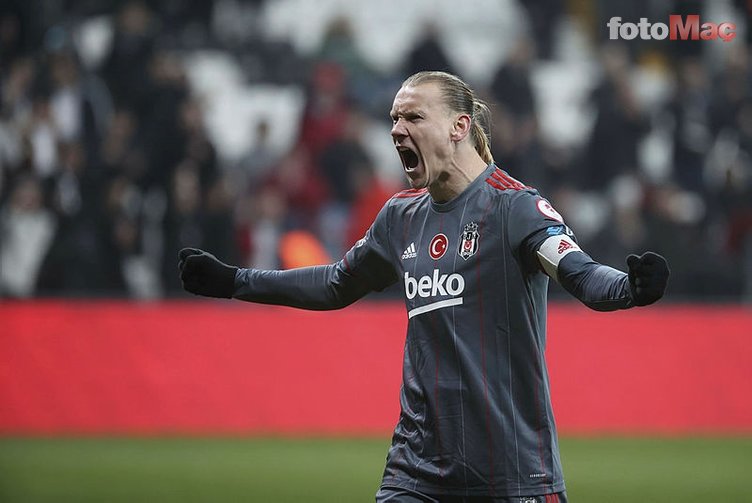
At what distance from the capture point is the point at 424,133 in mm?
4312

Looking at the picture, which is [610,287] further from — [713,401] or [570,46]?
[570,46]

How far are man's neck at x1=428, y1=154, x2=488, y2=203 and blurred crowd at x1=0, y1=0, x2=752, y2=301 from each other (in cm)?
822

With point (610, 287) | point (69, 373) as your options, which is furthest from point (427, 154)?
point (69, 373)

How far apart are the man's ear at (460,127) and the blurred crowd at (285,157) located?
8245 mm

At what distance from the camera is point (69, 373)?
11141mm

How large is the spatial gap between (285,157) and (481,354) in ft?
33.0

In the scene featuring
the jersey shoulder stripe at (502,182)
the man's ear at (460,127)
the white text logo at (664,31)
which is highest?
the white text logo at (664,31)

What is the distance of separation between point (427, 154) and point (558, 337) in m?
7.50

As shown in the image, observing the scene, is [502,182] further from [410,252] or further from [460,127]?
[410,252]

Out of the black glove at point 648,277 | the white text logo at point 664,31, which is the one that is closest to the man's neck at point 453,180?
the black glove at point 648,277

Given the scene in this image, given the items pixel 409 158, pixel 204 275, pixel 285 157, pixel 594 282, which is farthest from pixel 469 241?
pixel 285 157

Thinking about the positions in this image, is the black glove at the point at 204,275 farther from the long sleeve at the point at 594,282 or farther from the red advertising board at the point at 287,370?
the red advertising board at the point at 287,370

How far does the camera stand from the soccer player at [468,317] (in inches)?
161

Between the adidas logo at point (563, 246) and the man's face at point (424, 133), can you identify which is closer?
the adidas logo at point (563, 246)
